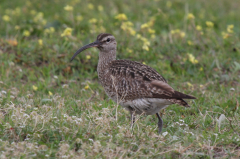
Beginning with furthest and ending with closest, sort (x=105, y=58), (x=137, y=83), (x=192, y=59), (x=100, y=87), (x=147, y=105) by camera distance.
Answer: (x=192, y=59) → (x=100, y=87) → (x=105, y=58) → (x=137, y=83) → (x=147, y=105)

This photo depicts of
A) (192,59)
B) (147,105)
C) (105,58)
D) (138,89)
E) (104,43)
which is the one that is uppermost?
(104,43)

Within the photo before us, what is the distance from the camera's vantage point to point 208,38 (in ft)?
35.3

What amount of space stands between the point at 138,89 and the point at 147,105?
0.30 m

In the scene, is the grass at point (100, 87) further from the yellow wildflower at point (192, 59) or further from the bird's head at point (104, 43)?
the bird's head at point (104, 43)

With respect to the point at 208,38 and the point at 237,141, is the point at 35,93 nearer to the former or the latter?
the point at 237,141

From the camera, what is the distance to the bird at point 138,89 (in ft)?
20.1

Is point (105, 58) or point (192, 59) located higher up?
point (105, 58)

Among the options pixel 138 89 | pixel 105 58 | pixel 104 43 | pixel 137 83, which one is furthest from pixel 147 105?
pixel 104 43

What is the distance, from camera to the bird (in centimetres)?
613

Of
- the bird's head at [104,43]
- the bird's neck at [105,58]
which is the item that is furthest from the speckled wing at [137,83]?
the bird's head at [104,43]

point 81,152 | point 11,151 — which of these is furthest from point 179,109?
point 11,151

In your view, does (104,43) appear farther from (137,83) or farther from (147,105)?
(147,105)

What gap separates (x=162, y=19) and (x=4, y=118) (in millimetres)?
7220

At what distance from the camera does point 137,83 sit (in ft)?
21.4
